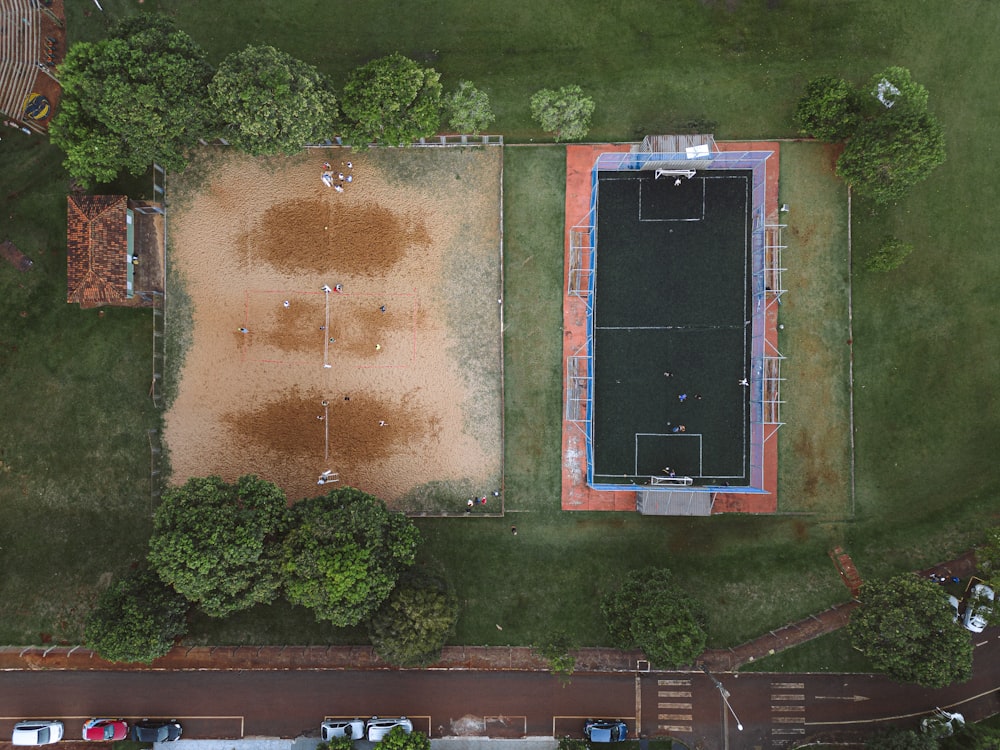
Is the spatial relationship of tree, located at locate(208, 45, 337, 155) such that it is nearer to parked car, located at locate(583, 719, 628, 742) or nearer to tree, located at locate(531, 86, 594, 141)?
tree, located at locate(531, 86, 594, 141)

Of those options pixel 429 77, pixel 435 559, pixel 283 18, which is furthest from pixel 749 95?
pixel 435 559

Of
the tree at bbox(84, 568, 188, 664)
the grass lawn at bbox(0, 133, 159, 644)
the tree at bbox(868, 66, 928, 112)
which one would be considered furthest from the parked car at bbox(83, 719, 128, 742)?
the tree at bbox(868, 66, 928, 112)

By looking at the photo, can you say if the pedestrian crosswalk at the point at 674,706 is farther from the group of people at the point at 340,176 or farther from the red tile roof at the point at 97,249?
the red tile roof at the point at 97,249

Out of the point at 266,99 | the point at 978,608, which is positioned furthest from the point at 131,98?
the point at 978,608

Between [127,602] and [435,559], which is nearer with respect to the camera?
[127,602]

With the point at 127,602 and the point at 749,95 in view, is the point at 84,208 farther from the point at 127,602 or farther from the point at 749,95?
the point at 749,95

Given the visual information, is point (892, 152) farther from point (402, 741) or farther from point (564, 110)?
point (402, 741)
